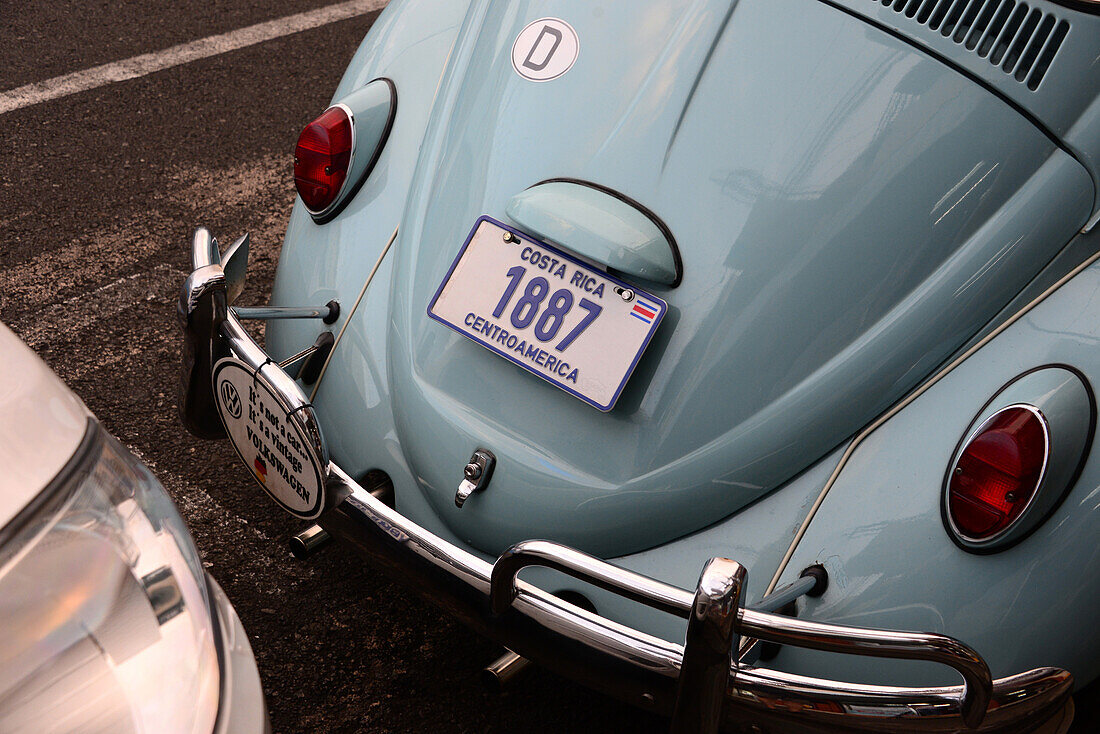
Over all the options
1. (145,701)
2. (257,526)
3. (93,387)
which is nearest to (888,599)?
(145,701)

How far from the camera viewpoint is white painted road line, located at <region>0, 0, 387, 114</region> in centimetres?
455

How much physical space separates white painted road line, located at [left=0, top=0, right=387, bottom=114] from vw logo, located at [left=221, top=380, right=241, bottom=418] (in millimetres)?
3075

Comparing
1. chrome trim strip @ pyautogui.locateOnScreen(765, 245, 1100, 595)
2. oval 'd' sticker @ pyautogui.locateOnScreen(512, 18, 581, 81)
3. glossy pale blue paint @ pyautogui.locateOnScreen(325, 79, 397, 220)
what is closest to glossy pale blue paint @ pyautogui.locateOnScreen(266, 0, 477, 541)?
glossy pale blue paint @ pyautogui.locateOnScreen(325, 79, 397, 220)

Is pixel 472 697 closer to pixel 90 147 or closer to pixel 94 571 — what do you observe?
pixel 94 571

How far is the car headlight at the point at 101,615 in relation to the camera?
1.42 metres

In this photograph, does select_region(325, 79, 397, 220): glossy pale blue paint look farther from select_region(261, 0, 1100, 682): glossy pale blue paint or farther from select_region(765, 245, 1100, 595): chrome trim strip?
select_region(765, 245, 1100, 595): chrome trim strip

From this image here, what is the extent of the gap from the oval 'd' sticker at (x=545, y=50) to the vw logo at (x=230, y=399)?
0.85 m

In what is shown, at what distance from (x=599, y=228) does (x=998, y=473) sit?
31.0 inches

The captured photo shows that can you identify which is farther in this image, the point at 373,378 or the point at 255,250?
the point at 255,250

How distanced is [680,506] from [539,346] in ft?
1.27

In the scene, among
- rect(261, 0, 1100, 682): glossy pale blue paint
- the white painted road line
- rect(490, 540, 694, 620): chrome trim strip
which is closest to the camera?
rect(490, 540, 694, 620): chrome trim strip

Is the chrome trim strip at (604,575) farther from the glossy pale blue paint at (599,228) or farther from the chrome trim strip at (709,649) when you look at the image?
the glossy pale blue paint at (599,228)

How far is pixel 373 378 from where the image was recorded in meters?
2.16

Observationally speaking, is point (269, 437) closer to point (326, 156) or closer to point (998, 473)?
point (326, 156)
